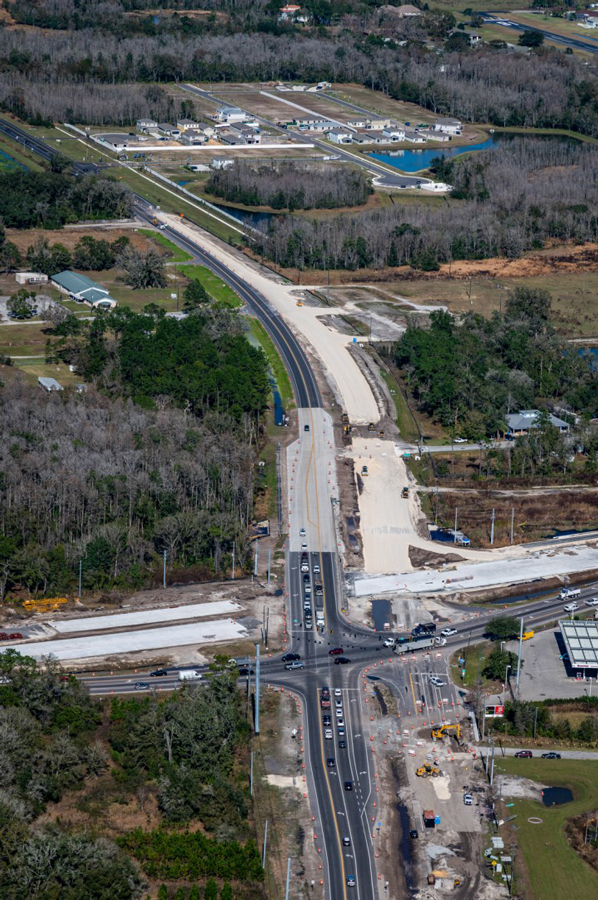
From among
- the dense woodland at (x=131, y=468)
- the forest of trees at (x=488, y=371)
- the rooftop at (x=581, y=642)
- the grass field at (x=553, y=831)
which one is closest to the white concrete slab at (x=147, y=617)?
the dense woodland at (x=131, y=468)

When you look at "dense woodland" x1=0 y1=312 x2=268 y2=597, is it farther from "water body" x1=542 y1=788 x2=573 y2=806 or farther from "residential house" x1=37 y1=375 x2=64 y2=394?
"water body" x1=542 y1=788 x2=573 y2=806

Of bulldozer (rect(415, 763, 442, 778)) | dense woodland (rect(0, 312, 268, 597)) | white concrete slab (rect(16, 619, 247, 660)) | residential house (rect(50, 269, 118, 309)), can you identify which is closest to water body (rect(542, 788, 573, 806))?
bulldozer (rect(415, 763, 442, 778))

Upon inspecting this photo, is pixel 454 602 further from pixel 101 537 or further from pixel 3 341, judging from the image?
pixel 3 341

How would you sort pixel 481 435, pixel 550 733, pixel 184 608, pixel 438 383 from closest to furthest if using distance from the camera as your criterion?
1. pixel 550 733
2. pixel 184 608
3. pixel 481 435
4. pixel 438 383

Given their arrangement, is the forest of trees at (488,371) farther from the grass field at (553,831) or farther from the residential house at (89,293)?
the grass field at (553,831)

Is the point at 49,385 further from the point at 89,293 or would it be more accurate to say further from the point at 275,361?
the point at 89,293

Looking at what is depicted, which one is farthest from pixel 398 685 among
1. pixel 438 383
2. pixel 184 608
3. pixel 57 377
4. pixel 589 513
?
pixel 57 377
